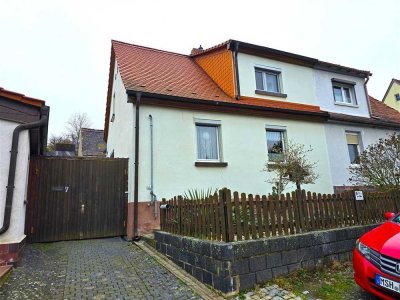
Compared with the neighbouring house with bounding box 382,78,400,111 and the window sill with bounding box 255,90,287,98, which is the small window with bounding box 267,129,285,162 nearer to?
the window sill with bounding box 255,90,287,98

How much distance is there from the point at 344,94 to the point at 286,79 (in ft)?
12.7

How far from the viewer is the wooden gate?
8.03 meters

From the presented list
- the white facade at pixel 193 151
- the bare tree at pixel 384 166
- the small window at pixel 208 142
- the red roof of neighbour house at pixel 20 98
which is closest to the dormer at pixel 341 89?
the white facade at pixel 193 151

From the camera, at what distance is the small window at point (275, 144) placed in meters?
11.1

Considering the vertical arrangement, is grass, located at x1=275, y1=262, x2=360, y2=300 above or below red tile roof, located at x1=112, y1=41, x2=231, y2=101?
below

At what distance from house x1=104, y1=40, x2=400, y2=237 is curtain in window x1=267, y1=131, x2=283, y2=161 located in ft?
0.15

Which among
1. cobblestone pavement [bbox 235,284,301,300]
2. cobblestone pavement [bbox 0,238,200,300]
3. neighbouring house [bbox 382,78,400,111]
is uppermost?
neighbouring house [bbox 382,78,400,111]

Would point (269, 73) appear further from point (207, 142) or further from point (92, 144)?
point (92, 144)

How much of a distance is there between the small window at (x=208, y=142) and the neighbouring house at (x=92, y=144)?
14060 mm

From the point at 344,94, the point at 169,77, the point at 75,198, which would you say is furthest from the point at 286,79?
the point at 75,198

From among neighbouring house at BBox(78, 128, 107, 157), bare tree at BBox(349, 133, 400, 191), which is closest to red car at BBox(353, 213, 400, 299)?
bare tree at BBox(349, 133, 400, 191)

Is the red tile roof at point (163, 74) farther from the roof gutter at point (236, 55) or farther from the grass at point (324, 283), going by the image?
the grass at point (324, 283)

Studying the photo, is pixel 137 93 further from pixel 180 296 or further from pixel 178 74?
pixel 180 296

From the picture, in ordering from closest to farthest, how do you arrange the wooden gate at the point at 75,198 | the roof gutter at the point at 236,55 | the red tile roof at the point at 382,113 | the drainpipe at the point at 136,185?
the wooden gate at the point at 75,198 → the drainpipe at the point at 136,185 → the roof gutter at the point at 236,55 → the red tile roof at the point at 382,113
